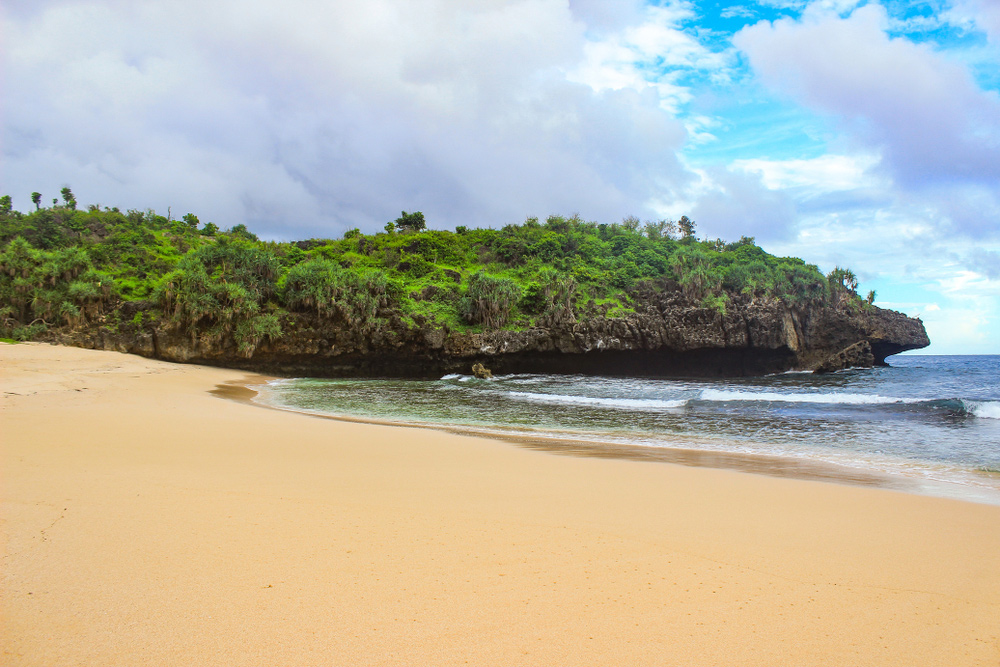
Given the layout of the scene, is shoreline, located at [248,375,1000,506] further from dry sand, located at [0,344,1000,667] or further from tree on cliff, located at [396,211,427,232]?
tree on cliff, located at [396,211,427,232]

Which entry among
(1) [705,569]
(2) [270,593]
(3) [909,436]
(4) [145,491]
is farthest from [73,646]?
(3) [909,436]

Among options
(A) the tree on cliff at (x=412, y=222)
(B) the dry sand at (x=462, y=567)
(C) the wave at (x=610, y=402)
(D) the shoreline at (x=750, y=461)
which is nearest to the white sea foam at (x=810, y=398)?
(C) the wave at (x=610, y=402)

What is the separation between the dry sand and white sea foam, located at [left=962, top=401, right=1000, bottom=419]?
13088mm

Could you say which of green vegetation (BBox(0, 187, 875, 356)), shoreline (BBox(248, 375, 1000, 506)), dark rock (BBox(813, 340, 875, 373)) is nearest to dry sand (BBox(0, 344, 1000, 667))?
shoreline (BBox(248, 375, 1000, 506))

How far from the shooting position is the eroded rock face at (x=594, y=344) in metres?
31.6

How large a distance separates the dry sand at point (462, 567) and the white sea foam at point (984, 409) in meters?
13.1

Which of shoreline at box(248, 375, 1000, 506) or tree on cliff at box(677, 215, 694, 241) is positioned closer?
shoreline at box(248, 375, 1000, 506)

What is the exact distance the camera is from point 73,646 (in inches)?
82.2

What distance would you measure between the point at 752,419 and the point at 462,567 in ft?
46.7

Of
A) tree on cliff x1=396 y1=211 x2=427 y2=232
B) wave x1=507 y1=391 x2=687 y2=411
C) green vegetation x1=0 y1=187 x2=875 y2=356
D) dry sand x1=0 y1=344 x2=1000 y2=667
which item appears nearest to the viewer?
dry sand x1=0 y1=344 x2=1000 y2=667

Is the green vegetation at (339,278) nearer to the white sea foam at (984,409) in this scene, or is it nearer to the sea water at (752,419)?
the sea water at (752,419)

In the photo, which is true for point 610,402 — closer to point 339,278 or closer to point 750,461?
point 750,461

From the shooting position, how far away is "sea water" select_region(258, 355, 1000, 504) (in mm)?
9109

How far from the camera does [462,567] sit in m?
3.20
